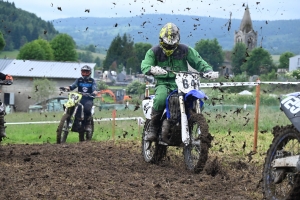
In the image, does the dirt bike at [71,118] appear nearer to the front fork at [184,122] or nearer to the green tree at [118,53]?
the front fork at [184,122]

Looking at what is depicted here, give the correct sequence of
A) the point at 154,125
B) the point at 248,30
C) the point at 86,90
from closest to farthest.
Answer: the point at 154,125, the point at 86,90, the point at 248,30

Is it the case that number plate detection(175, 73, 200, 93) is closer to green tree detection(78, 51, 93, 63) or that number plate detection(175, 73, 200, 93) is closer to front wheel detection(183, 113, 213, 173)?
front wheel detection(183, 113, 213, 173)

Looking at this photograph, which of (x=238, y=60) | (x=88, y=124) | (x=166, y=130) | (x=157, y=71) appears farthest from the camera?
(x=238, y=60)

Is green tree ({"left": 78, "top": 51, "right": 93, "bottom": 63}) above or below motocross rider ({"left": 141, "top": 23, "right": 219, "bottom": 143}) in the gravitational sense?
above

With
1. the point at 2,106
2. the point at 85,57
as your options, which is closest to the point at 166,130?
the point at 2,106

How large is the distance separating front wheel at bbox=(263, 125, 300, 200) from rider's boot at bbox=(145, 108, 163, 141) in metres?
3.20

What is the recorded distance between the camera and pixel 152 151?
987cm

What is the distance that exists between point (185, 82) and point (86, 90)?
21.9 feet

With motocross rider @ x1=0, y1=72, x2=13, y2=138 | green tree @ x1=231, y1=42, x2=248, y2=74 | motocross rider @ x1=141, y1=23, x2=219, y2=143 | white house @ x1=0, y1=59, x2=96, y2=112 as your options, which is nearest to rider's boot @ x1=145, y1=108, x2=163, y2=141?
motocross rider @ x1=141, y1=23, x2=219, y2=143

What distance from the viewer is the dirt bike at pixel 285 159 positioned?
5.74m

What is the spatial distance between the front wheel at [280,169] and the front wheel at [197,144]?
69.3 inches

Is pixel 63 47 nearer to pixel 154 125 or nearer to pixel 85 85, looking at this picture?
pixel 85 85

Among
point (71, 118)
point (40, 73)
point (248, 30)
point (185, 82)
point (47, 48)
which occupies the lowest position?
point (71, 118)

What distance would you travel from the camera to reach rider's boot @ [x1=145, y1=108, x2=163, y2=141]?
9430mm
